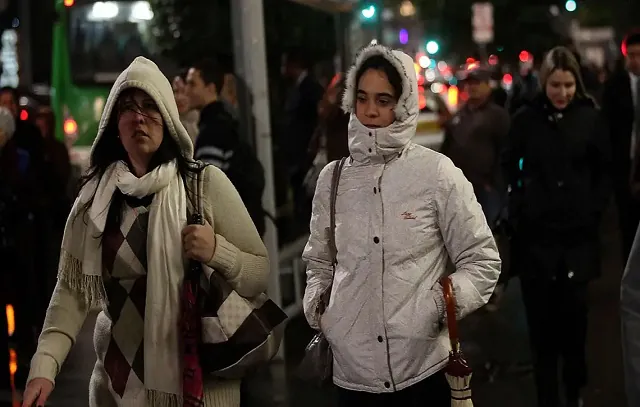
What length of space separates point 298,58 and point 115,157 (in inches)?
317

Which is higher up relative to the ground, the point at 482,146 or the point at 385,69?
the point at 385,69

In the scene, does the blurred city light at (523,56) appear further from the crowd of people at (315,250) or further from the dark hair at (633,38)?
the crowd of people at (315,250)

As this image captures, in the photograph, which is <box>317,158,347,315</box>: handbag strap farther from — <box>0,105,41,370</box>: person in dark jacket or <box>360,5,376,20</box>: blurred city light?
<box>360,5,376,20</box>: blurred city light

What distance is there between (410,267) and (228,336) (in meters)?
0.67

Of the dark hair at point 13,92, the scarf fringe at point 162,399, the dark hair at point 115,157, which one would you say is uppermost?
the dark hair at point 13,92

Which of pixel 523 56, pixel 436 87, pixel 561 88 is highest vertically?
pixel 523 56

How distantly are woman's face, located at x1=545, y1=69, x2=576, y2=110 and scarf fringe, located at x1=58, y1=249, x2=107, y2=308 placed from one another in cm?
341

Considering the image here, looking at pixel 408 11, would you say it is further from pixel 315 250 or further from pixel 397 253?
pixel 397 253

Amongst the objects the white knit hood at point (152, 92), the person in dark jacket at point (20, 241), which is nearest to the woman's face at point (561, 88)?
the white knit hood at point (152, 92)

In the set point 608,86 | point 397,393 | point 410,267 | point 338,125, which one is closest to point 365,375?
point 397,393

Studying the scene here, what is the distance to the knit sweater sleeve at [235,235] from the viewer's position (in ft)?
12.2

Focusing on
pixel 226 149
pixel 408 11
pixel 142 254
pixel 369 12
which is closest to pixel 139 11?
pixel 369 12

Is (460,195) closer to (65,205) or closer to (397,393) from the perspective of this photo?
(397,393)

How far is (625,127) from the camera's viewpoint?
8672mm
